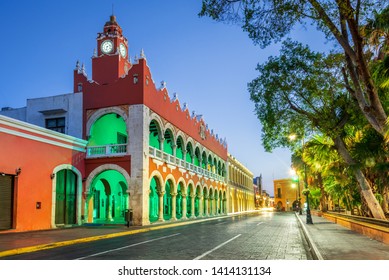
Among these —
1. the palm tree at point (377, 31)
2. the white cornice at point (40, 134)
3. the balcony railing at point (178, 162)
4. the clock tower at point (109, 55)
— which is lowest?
the balcony railing at point (178, 162)

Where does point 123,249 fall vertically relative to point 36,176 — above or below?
below

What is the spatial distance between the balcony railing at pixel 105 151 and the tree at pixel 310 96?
10.5 meters

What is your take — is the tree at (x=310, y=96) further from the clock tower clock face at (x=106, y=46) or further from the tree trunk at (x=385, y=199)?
the clock tower clock face at (x=106, y=46)

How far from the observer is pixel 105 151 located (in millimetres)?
25531

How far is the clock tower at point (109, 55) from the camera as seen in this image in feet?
97.7

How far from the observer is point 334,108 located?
18.3 m

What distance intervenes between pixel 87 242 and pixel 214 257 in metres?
6.59

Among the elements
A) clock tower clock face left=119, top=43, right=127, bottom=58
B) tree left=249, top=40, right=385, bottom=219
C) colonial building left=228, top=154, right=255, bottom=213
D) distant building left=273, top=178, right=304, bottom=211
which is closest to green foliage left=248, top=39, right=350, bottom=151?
tree left=249, top=40, right=385, bottom=219

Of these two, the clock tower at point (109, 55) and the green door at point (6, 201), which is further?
the clock tower at point (109, 55)

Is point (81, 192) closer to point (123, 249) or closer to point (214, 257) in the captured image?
point (123, 249)

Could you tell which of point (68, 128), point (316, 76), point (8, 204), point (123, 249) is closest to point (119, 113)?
point (68, 128)

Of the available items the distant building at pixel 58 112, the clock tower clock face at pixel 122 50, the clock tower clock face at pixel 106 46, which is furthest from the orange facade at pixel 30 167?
the clock tower clock face at pixel 122 50

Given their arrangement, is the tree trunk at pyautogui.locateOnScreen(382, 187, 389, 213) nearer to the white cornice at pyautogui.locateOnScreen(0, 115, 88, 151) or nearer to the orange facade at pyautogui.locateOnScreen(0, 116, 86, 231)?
the orange facade at pyautogui.locateOnScreen(0, 116, 86, 231)

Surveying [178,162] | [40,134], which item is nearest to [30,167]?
[40,134]
